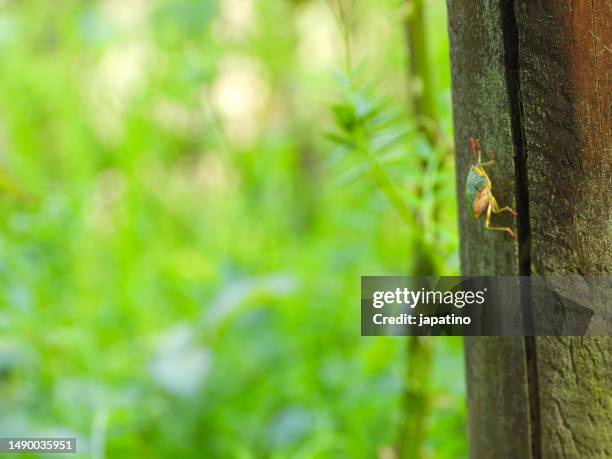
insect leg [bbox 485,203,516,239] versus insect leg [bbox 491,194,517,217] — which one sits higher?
insect leg [bbox 491,194,517,217]

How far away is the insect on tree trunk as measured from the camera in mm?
557

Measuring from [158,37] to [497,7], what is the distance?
2471 millimetres

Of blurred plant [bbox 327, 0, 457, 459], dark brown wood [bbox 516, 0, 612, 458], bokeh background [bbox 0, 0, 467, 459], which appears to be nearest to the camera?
dark brown wood [bbox 516, 0, 612, 458]

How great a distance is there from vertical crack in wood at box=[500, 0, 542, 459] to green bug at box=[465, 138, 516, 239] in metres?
0.01

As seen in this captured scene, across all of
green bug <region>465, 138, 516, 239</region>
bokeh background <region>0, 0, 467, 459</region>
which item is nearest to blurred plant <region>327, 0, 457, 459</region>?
bokeh background <region>0, 0, 467, 459</region>

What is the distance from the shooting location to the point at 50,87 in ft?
9.43

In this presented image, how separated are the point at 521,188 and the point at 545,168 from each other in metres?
0.03

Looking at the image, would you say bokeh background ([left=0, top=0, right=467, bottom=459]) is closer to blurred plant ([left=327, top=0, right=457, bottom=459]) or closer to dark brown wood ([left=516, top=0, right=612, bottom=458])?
blurred plant ([left=327, top=0, right=457, bottom=459])

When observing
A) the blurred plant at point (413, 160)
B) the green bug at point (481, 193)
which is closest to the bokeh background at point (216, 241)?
the blurred plant at point (413, 160)

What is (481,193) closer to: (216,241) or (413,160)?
(413,160)

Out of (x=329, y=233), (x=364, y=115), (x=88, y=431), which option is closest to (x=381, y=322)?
(x=364, y=115)

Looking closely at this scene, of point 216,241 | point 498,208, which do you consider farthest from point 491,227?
point 216,241

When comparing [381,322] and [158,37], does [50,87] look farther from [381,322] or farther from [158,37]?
[381,322]

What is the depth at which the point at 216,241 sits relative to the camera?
102 inches
